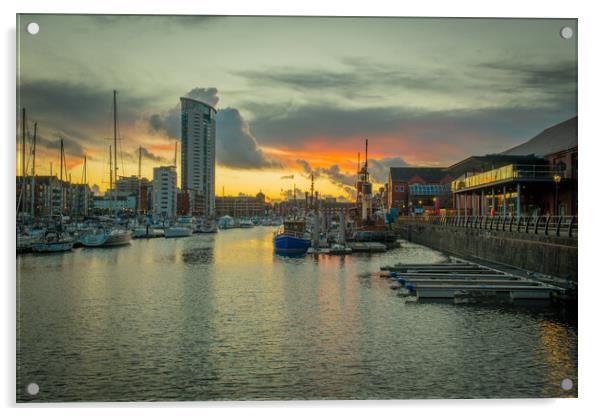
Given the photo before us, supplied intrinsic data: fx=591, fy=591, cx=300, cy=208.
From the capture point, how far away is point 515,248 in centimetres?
2830

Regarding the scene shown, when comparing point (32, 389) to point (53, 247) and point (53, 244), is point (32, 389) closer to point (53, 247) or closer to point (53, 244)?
point (53, 247)

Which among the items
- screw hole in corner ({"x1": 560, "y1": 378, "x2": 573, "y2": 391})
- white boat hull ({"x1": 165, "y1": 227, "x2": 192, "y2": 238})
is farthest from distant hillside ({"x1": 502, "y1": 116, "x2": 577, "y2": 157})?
white boat hull ({"x1": 165, "y1": 227, "x2": 192, "y2": 238})

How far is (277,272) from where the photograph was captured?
3181 centimetres

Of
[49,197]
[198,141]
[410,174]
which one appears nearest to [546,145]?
[198,141]

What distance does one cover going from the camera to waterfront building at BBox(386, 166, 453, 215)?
8869 centimetres

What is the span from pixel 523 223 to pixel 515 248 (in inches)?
81.8

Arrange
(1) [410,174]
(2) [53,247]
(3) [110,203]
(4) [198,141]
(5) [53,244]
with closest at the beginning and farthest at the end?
1. (4) [198,141]
2. (2) [53,247]
3. (5) [53,244]
4. (3) [110,203]
5. (1) [410,174]

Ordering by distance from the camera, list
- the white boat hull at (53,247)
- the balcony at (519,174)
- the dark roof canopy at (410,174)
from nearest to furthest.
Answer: the balcony at (519,174) < the white boat hull at (53,247) < the dark roof canopy at (410,174)

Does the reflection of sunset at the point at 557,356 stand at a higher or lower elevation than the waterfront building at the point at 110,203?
lower

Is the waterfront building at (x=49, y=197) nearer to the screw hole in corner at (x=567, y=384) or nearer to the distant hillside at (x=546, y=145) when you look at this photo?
the screw hole in corner at (x=567, y=384)

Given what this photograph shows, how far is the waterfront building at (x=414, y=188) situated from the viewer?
88688 millimetres

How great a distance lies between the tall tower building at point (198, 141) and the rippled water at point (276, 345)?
6.90m

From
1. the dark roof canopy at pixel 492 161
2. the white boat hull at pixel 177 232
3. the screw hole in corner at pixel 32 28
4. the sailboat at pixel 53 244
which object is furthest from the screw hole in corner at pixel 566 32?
the white boat hull at pixel 177 232

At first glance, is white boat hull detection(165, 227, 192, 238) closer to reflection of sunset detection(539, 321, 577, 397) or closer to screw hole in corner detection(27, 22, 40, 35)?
reflection of sunset detection(539, 321, 577, 397)
